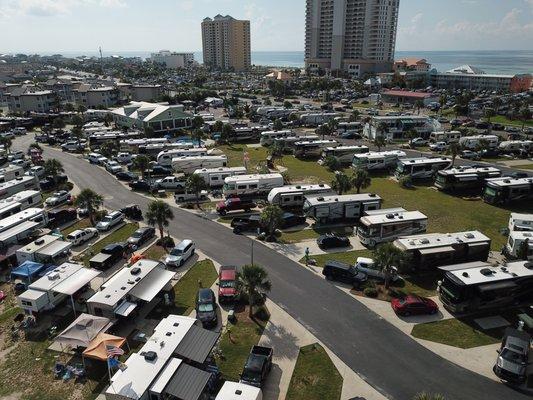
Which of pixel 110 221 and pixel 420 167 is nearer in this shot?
pixel 110 221

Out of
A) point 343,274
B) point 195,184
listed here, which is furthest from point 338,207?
point 195,184

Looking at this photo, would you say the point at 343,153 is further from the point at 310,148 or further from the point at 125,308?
the point at 125,308

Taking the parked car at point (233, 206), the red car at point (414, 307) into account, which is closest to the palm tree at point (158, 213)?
the parked car at point (233, 206)

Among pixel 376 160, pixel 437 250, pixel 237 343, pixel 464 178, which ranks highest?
pixel 376 160

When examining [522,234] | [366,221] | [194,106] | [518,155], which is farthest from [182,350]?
[194,106]

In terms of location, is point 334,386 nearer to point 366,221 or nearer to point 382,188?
point 366,221

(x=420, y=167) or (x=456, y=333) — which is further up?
(x=420, y=167)

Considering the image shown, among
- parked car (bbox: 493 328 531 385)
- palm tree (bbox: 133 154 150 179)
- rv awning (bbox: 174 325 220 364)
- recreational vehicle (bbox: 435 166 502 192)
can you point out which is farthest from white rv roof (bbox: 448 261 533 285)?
palm tree (bbox: 133 154 150 179)
